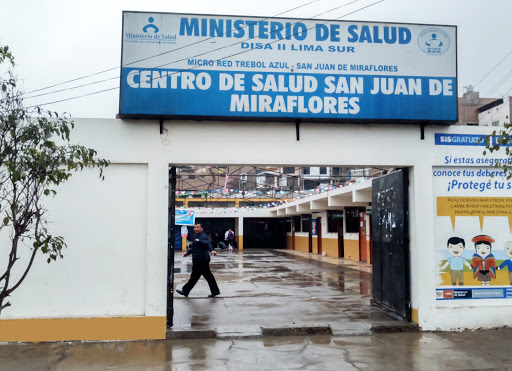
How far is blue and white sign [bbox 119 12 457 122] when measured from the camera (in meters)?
7.95

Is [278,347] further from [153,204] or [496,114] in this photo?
[496,114]

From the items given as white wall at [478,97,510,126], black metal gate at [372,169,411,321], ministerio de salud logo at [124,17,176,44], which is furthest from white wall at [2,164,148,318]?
white wall at [478,97,510,126]

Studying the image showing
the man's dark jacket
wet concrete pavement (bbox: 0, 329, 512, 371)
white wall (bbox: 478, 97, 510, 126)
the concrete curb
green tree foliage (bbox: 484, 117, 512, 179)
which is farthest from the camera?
white wall (bbox: 478, 97, 510, 126)

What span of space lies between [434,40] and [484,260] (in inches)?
155

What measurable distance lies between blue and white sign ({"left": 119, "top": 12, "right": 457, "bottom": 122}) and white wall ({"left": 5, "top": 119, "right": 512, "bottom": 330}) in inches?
13.1

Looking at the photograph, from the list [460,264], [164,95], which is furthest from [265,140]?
[460,264]

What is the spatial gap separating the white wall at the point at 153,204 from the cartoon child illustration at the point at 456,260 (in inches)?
13.2

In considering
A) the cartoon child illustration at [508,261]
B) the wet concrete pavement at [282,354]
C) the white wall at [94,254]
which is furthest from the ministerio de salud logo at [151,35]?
the cartoon child illustration at [508,261]

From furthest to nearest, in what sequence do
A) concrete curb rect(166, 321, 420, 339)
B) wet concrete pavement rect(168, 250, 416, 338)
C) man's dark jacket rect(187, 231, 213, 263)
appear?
man's dark jacket rect(187, 231, 213, 263) < wet concrete pavement rect(168, 250, 416, 338) < concrete curb rect(166, 321, 420, 339)

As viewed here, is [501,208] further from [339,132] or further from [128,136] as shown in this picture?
[128,136]

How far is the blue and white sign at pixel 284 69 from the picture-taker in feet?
26.1

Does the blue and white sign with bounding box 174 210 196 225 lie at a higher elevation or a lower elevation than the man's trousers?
higher

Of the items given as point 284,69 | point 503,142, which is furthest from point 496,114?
point 503,142

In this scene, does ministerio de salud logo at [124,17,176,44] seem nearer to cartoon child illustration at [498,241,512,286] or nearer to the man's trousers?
the man's trousers
